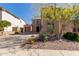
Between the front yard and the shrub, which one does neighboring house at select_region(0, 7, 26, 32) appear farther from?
the shrub

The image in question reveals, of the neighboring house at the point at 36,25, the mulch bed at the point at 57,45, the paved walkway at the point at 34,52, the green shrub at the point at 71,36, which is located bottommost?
the paved walkway at the point at 34,52

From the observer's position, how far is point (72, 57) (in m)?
10.1

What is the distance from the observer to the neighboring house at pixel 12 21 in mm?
11070

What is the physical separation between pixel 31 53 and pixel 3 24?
1.92 metres

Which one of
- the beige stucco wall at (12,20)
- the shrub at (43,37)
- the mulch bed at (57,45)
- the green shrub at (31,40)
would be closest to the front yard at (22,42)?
the mulch bed at (57,45)

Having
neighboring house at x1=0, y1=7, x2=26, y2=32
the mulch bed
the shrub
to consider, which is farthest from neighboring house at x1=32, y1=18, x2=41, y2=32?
the mulch bed

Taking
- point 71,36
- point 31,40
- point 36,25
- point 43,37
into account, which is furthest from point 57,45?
point 36,25

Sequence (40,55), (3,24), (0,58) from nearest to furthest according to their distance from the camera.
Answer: (0,58) → (40,55) → (3,24)

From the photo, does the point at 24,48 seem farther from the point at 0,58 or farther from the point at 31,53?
the point at 0,58

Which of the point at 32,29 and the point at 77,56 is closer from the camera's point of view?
the point at 77,56

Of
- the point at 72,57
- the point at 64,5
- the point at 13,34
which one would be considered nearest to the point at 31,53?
the point at 13,34

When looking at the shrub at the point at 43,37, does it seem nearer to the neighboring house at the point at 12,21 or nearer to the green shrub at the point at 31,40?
the green shrub at the point at 31,40

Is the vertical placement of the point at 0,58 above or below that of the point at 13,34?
below

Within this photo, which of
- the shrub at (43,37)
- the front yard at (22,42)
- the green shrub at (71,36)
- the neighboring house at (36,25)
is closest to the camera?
the neighboring house at (36,25)
